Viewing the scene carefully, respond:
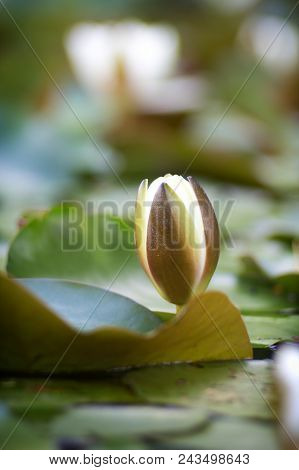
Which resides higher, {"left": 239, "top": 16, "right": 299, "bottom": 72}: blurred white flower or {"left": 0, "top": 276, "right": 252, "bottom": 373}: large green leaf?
{"left": 239, "top": 16, "right": 299, "bottom": 72}: blurred white flower

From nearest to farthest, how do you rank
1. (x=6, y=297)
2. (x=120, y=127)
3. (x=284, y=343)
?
(x=6, y=297) < (x=284, y=343) < (x=120, y=127)

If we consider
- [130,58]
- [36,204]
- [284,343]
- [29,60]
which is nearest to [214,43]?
[130,58]

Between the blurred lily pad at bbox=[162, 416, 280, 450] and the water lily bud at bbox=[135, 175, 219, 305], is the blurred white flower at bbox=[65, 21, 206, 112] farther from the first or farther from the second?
the blurred lily pad at bbox=[162, 416, 280, 450]

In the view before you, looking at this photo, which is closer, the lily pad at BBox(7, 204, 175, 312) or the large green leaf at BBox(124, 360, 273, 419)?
the large green leaf at BBox(124, 360, 273, 419)

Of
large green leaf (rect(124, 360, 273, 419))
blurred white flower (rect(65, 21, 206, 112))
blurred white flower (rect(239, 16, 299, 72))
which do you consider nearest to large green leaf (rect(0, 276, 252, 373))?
large green leaf (rect(124, 360, 273, 419))

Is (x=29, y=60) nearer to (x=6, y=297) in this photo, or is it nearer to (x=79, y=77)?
(x=79, y=77)

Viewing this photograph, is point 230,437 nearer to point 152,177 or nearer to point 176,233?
point 176,233

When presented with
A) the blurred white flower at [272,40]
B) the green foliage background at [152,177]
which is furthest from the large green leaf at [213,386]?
the blurred white flower at [272,40]
